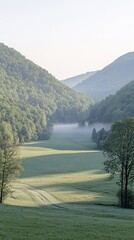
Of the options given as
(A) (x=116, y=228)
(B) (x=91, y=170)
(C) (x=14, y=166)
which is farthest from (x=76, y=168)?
(A) (x=116, y=228)

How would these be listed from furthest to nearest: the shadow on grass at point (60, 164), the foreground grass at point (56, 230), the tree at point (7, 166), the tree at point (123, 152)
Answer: the shadow on grass at point (60, 164) < the tree at point (7, 166) < the tree at point (123, 152) < the foreground grass at point (56, 230)

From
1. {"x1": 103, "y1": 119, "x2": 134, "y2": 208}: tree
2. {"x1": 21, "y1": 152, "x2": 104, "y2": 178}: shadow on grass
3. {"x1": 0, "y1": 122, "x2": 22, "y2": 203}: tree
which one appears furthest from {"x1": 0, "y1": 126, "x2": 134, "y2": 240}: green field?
{"x1": 0, "y1": 122, "x2": 22, "y2": 203}: tree

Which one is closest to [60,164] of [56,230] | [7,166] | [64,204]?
[7,166]

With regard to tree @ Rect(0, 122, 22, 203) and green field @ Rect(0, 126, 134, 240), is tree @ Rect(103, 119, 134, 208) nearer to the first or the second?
green field @ Rect(0, 126, 134, 240)

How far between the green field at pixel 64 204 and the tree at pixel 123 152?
2.88m

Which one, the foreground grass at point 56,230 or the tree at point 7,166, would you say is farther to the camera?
the tree at point 7,166

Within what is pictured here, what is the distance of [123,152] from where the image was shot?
65750mm

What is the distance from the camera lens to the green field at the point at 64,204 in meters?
27.7

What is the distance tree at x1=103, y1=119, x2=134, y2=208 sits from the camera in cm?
6550

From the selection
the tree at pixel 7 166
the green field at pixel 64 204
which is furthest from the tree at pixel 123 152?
the tree at pixel 7 166

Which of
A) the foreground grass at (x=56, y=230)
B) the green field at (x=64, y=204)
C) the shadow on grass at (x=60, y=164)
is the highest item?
the foreground grass at (x=56, y=230)

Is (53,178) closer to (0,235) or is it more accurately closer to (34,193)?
(34,193)

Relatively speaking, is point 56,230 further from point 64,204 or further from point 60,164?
point 60,164

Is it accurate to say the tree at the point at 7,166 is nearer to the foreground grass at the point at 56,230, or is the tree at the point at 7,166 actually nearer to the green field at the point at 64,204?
the green field at the point at 64,204
